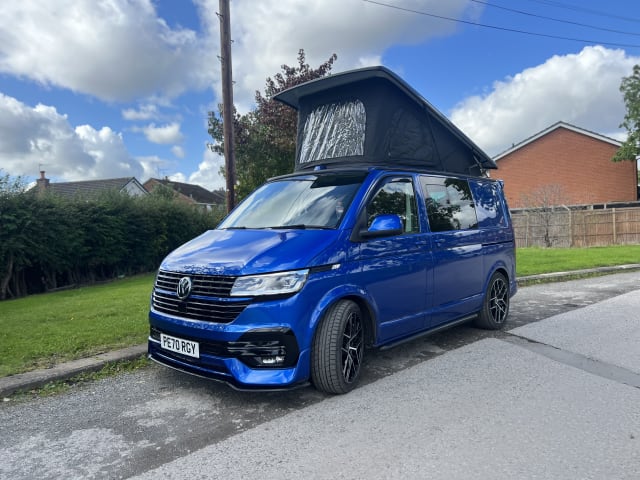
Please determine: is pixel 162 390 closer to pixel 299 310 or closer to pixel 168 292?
pixel 168 292

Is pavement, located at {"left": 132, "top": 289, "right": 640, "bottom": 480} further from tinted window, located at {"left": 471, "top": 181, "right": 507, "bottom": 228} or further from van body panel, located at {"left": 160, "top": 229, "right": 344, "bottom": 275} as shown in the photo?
tinted window, located at {"left": 471, "top": 181, "right": 507, "bottom": 228}

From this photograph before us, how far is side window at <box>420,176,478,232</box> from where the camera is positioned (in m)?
5.09

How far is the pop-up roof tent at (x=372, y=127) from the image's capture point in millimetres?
5453

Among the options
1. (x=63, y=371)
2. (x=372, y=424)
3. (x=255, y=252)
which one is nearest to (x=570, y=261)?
(x=372, y=424)

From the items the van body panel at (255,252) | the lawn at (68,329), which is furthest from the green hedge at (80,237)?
the van body panel at (255,252)

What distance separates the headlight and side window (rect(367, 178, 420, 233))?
1.11 metres

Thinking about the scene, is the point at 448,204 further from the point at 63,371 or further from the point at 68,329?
the point at 68,329

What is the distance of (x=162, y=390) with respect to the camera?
4.14 metres

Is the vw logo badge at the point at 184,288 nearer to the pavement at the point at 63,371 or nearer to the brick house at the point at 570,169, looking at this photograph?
the pavement at the point at 63,371

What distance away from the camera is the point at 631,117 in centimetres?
2889

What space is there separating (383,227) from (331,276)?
0.72 metres

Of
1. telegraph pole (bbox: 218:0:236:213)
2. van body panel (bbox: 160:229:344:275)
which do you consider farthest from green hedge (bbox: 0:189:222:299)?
van body panel (bbox: 160:229:344:275)

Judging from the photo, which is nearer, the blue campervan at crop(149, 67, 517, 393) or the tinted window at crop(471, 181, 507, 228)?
the blue campervan at crop(149, 67, 517, 393)

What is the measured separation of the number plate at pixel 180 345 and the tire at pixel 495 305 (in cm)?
389
